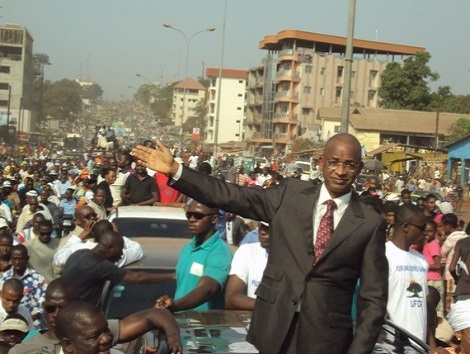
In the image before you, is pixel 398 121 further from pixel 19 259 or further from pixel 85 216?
pixel 19 259

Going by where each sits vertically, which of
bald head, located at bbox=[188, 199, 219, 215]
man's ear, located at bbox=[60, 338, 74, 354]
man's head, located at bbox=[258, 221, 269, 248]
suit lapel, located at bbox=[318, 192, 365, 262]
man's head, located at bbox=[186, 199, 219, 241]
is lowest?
man's ear, located at bbox=[60, 338, 74, 354]

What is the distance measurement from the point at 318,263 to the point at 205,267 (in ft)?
6.73

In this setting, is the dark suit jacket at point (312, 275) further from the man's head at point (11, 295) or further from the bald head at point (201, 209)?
the man's head at point (11, 295)

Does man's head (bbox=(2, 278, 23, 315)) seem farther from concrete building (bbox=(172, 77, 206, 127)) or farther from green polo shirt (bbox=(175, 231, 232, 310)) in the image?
concrete building (bbox=(172, 77, 206, 127))

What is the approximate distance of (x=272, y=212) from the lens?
3879mm

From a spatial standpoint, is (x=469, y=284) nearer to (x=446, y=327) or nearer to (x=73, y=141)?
(x=446, y=327)

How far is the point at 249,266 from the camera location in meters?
5.89

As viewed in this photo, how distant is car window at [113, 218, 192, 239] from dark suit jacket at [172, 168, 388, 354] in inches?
172

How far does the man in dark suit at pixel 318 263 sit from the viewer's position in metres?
3.67

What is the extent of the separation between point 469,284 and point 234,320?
4.93m

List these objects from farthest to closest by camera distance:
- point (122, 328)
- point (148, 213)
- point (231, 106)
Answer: point (231, 106) < point (148, 213) < point (122, 328)

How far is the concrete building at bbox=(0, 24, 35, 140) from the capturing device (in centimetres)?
11206

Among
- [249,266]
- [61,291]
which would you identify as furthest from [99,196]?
[61,291]

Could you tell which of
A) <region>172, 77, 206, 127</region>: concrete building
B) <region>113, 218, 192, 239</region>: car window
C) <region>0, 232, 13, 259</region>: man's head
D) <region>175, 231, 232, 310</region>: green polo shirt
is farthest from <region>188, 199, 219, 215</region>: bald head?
<region>172, 77, 206, 127</region>: concrete building
